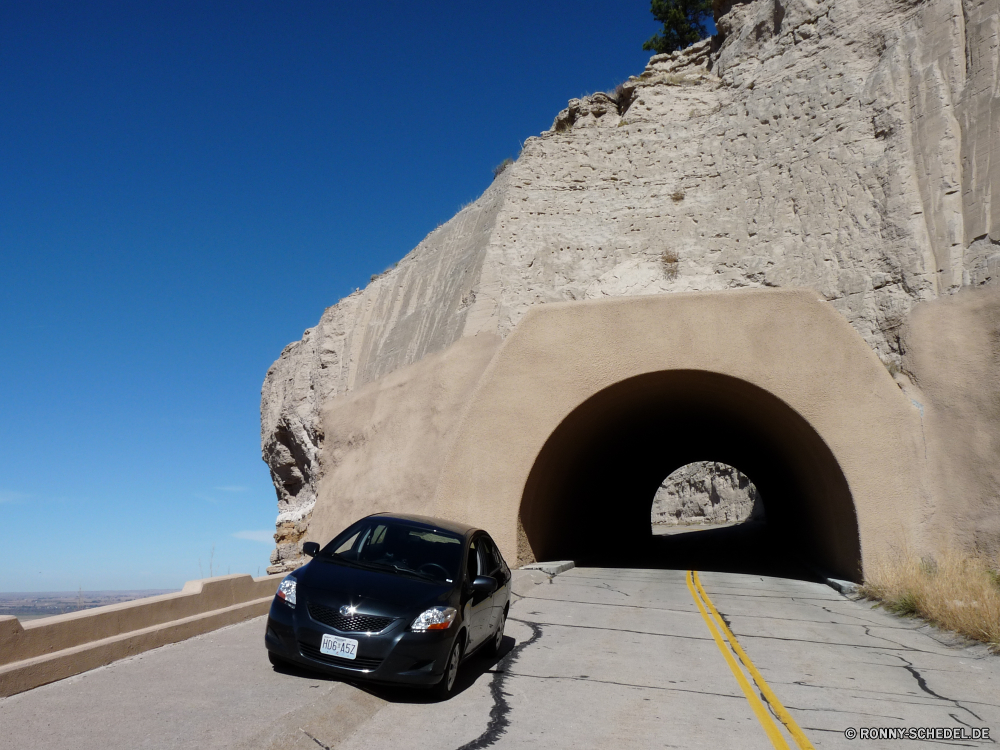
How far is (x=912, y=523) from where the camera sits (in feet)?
45.6

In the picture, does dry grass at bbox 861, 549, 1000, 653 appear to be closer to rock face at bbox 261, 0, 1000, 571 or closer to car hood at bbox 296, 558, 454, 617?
rock face at bbox 261, 0, 1000, 571

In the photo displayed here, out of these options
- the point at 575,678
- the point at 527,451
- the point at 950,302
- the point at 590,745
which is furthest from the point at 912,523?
the point at 590,745

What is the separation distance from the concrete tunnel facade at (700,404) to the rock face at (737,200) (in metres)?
1.79

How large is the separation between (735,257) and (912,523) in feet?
31.9

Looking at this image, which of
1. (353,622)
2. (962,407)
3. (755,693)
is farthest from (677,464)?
(353,622)

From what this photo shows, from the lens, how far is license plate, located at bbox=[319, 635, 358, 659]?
5945mm


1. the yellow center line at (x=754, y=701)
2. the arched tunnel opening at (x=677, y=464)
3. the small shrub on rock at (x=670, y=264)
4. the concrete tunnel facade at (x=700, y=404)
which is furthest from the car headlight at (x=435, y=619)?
the small shrub on rock at (x=670, y=264)

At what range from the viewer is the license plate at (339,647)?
5.95 metres

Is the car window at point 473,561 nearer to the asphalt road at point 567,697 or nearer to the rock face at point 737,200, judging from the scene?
the asphalt road at point 567,697

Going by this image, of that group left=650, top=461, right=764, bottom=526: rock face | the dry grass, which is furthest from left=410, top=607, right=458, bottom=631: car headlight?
left=650, top=461, right=764, bottom=526: rock face

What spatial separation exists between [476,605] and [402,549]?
1.00 meters

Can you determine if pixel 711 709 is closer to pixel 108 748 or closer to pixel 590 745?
pixel 590 745

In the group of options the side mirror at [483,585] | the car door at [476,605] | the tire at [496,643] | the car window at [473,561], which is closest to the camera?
the car door at [476,605]

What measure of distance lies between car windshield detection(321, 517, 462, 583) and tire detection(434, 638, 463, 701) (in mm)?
686
